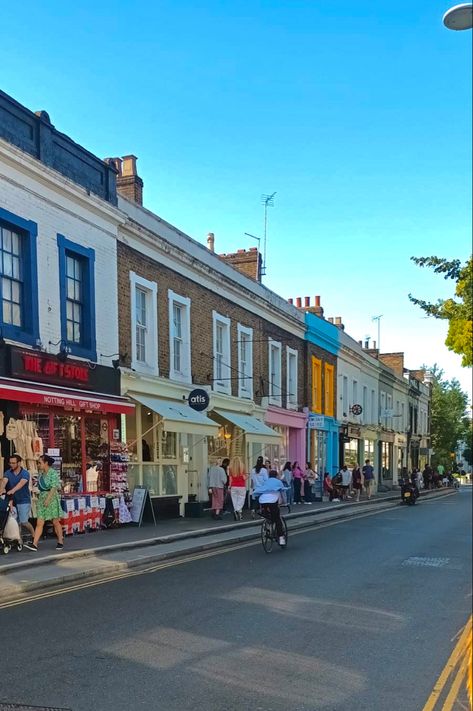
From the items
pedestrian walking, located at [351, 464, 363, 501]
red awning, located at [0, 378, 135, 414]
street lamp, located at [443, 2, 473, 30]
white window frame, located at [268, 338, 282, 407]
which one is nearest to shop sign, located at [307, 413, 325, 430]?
pedestrian walking, located at [351, 464, 363, 501]

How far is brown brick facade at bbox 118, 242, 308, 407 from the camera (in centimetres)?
1656

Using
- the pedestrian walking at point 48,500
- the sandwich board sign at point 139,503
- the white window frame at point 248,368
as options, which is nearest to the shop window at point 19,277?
the pedestrian walking at point 48,500

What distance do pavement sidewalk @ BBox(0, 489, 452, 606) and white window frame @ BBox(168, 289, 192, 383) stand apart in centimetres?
402

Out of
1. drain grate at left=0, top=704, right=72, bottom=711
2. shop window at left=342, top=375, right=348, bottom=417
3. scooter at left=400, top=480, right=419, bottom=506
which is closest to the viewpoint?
drain grate at left=0, top=704, right=72, bottom=711

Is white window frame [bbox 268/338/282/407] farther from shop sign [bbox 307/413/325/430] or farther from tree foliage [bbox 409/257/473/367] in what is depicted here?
tree foliage [bbox 409/257/473/367]

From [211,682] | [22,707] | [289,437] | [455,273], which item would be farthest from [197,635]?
[289,437]

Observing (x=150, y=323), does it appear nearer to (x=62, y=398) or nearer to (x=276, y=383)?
(x=62, y=398)

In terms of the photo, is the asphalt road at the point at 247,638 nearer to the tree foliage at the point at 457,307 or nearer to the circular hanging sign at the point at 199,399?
the tree foliage at the point at 457,307

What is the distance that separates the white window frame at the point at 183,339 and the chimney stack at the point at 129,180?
2.98m

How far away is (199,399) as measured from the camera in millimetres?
18641

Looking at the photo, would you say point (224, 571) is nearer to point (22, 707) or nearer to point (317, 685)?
point (317, 685)

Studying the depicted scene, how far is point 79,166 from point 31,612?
10600mm

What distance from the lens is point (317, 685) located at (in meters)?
5.12

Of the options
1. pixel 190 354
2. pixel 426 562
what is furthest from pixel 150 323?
pixel 426 562
